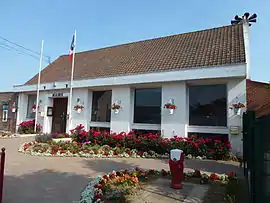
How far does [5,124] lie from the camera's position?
54.3 feet

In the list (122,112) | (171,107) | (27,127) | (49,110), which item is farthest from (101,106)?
(27,127)

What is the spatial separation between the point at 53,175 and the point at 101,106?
7000 millimetres

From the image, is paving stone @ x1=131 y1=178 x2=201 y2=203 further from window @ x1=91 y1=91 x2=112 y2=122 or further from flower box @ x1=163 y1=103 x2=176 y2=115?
window @ x1=91 y1=91 x2=112 y2=122

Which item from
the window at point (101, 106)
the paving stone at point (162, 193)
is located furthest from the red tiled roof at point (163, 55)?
the paving stone at point (162, 193)

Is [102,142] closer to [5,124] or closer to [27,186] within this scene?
[27,186]

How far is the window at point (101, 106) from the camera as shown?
11.9m

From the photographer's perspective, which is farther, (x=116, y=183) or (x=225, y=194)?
(x=116, y=183)

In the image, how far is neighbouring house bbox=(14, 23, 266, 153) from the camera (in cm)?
890

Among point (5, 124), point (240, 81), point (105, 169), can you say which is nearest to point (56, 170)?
point (105, 169)

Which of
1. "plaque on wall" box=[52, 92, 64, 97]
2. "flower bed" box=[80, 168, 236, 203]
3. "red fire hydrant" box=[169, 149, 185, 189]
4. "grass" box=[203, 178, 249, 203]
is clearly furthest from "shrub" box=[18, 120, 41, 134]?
"grass" box=[203, 178, 249, 203]

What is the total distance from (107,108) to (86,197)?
27.2 ft

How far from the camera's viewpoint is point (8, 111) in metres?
16.5

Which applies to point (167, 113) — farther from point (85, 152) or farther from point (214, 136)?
point (85, 152)

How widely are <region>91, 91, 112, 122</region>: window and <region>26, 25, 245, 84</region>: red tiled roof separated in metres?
1.12
